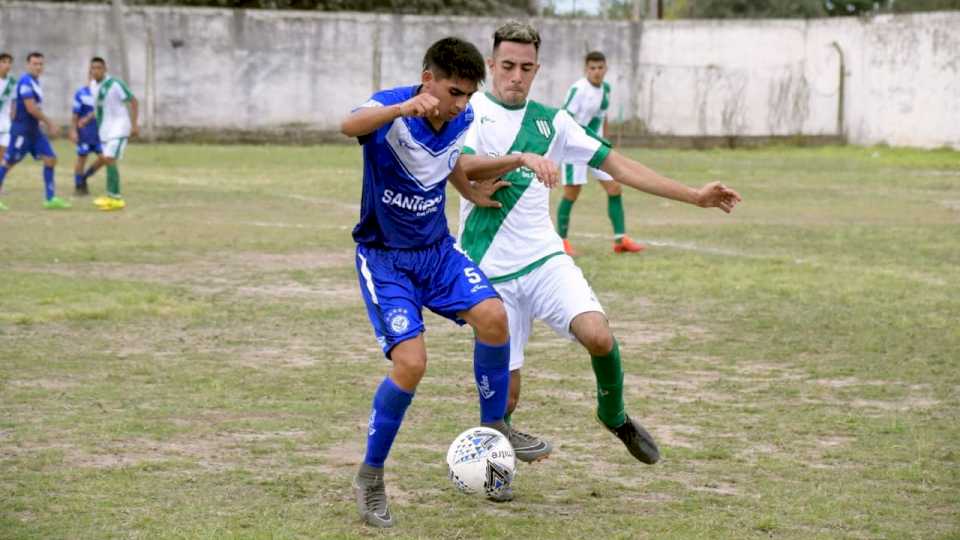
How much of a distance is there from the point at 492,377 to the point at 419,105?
4.42 ft

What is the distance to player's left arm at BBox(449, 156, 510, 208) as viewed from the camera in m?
6.34

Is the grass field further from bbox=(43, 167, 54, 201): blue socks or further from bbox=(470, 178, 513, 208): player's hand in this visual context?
bbox=(43, 167, 54, 201): blue socks

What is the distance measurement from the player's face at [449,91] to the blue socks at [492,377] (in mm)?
1017

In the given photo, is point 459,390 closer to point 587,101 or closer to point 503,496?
point 503,496

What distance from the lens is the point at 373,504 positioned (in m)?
5.67

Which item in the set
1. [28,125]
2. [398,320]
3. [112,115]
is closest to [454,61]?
[398,320]

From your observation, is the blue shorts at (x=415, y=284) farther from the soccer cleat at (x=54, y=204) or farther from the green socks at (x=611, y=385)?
the soccer cleat at (x=54, y=204)

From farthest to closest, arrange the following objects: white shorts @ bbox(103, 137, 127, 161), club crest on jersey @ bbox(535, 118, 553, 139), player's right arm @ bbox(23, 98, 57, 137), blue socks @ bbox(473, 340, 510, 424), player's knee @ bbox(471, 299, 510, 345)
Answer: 1. white shorts @ bbox(103, 137, 127, 161)
2. player's right arm @ bbox(23, 98, 57, 137)
3. club crest on jersey @ bbox(535, 118, 553, 139)
4. blue socks @ bbox(473, 340, 510, 424)
5. player's knee @ bbox(471, 299, 510, 345)

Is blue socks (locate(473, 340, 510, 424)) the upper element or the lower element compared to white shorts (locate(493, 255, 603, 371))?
lower

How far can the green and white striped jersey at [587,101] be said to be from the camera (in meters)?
16.1

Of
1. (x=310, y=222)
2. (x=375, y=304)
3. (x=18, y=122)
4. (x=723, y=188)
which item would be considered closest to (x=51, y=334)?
(x=375, y=304)

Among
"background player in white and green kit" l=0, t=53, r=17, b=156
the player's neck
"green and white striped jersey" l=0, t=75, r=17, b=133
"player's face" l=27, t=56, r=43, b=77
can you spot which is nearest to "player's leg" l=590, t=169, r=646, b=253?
the player's neck

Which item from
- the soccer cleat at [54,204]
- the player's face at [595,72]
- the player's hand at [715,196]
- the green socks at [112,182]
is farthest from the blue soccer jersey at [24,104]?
the player's hand at [715,196]

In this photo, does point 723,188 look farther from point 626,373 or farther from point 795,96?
point 795,96
